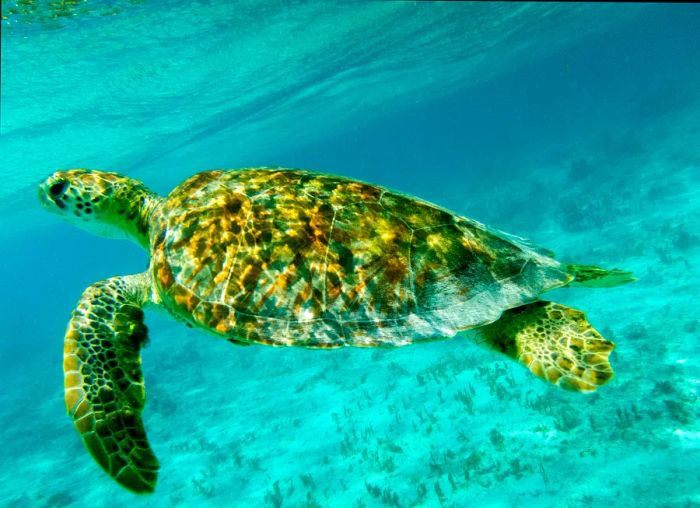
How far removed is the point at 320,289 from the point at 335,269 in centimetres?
18

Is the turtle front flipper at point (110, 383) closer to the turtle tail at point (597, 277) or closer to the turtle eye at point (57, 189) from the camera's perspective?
the turtle eye at point (57, 189)

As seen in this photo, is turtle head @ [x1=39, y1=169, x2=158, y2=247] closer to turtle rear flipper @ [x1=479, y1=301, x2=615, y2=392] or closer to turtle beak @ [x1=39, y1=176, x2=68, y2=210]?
turtle beak @ [x1=39, y1=176, x2=68, y2=210]

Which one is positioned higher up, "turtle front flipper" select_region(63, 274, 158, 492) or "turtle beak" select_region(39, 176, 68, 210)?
"turtle beak" select_region(39, 176, 68, 210)

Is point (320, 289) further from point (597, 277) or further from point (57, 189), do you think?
point (57, 189)

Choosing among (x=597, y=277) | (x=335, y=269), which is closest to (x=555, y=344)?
(x=597, y=277)

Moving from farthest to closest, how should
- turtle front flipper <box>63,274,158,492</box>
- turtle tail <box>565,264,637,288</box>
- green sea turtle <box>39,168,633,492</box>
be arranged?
turtle tail <box>565,264,637,288</box>
green sea turtle <box>39,168,633,492</box>
turtle front flipper <box>63,274,158,492</box>

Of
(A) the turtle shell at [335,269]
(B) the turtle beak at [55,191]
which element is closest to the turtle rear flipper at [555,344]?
(A) the turtle shell at [335,269]

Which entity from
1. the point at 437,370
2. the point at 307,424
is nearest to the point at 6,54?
the point at 307,424

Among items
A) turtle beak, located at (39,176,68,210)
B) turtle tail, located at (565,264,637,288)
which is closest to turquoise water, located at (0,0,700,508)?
turtle tail, located at (565,264,637,288)

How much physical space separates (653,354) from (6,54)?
1901 centimetres

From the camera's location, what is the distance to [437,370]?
36.4 ft

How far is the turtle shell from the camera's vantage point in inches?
116

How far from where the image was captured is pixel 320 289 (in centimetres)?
304

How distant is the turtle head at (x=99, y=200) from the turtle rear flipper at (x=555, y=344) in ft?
11.7
